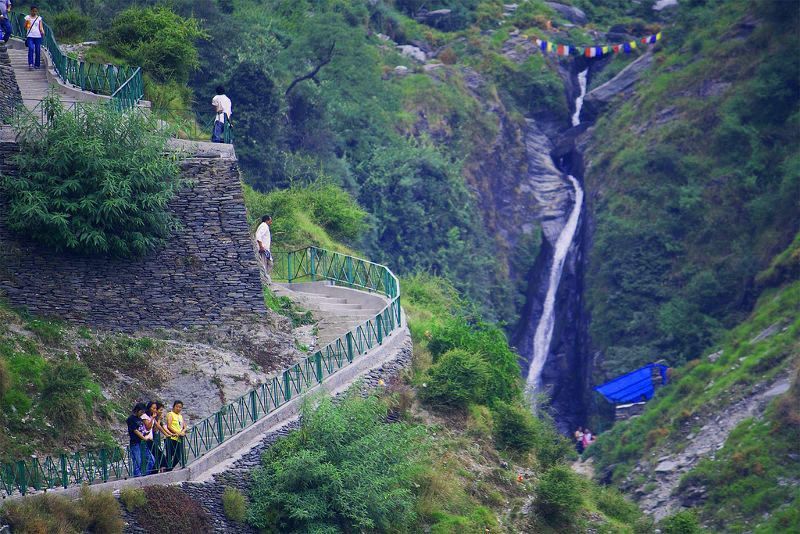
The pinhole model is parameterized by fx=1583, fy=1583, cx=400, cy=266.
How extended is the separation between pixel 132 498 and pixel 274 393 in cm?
518

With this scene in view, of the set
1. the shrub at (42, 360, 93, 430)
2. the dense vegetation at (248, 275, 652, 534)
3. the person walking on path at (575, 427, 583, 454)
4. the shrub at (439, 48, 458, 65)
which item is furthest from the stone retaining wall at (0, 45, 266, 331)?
the shrub at (439, 48, 458, 65)

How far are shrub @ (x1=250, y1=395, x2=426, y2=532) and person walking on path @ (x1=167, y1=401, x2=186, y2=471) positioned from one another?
1.81 meters

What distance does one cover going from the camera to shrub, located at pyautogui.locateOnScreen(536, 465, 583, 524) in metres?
34.2

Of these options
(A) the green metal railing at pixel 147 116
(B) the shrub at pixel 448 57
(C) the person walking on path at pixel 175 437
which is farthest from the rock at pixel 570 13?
(C) the person walking on path at pixel 175 437

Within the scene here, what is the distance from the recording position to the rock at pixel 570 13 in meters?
82.1

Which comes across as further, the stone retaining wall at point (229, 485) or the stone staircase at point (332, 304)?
the stone staircase at point (332, 304)

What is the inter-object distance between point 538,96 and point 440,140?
9151 mm

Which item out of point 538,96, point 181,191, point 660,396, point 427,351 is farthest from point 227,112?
point 538,96

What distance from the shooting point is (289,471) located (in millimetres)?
28609

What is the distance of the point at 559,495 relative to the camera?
34156mm

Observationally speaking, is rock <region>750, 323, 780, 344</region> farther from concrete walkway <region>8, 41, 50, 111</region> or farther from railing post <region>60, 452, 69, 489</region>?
railing post <region>60, 452, 69, 489</region>

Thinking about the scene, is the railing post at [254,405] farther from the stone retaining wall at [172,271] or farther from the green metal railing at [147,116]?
the green metal railing at [147,116]

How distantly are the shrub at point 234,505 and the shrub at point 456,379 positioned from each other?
827 cm

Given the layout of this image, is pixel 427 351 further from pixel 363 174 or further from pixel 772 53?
pixel 772 53
